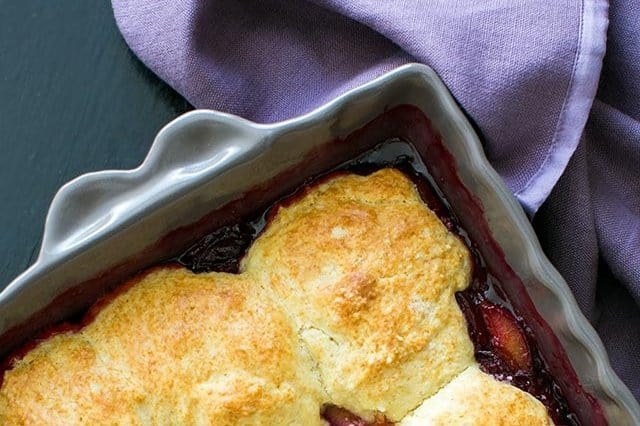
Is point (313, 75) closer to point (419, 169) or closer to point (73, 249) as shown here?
point (419, 169)

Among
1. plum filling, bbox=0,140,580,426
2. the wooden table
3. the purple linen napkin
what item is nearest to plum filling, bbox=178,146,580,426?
plum filling, bbox=0,140,580,426

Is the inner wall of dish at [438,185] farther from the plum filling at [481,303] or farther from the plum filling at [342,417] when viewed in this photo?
the plum filling at [342,417]

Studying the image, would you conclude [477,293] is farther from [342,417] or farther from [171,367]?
[171,367]

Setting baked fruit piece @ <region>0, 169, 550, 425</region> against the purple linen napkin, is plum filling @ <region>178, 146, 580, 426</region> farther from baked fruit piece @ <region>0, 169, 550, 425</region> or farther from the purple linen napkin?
the purple linen napkin

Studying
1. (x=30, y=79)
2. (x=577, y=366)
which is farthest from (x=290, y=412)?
(x=30, y=79)

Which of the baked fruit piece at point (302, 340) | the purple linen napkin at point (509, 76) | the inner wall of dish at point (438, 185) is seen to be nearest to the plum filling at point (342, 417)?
the baked fruit piece at point (302, 340)

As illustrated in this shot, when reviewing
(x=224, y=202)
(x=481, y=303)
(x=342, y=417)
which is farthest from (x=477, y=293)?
(x=224, y=202)
